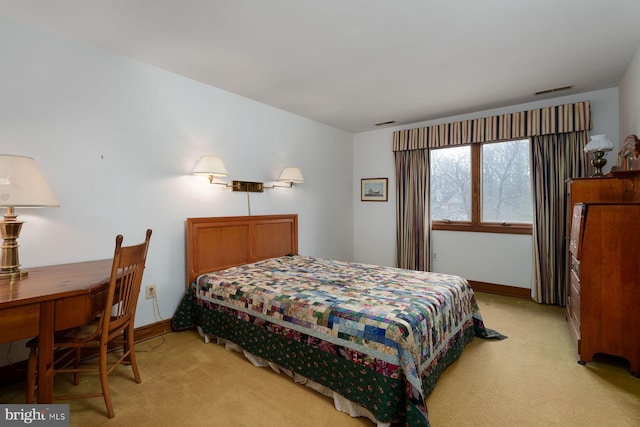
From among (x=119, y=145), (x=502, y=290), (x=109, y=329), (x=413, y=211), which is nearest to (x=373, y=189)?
(x=413, y=211)

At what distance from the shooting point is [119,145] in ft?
8.67

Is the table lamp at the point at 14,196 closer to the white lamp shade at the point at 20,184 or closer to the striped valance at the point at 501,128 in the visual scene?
the white lamp shade at the point at 20,184

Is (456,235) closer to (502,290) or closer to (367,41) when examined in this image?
(502,290)

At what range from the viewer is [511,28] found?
2230 millimetres

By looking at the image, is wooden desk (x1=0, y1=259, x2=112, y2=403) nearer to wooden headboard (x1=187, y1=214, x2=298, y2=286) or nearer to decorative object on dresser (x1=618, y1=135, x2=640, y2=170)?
wooden headboard (x1=187, y1=214, x2=298, y2=286)

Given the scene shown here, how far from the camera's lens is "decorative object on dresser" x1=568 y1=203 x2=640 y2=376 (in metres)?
2.16

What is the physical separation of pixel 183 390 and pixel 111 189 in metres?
1.72

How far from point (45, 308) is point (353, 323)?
1623 mm

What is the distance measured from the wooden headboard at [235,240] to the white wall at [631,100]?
141 inches

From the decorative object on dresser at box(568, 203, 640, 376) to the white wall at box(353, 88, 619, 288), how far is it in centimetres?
174

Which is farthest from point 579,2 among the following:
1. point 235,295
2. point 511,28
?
point 235,295

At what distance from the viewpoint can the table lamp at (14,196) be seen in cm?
173
